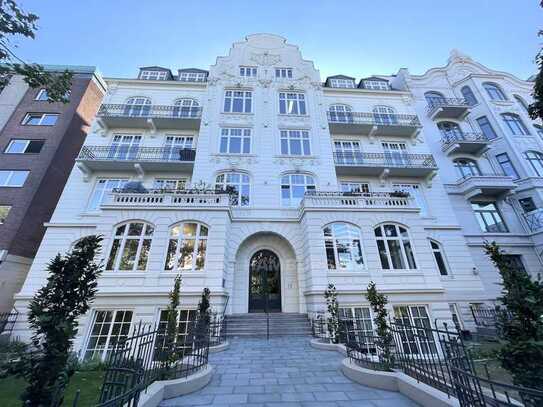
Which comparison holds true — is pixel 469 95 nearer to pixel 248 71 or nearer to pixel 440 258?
Answer: pixel 440 258

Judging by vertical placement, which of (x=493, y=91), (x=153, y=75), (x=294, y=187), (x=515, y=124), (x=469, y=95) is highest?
(x=153, y=75)

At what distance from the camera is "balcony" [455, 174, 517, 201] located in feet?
53.9

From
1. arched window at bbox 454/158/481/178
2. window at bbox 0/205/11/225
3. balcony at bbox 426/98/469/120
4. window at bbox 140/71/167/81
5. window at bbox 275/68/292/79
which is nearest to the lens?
window at bbox 0/205/11/225

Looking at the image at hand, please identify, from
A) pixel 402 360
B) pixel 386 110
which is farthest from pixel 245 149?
pixel 402 360

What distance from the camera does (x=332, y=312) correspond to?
988 cm

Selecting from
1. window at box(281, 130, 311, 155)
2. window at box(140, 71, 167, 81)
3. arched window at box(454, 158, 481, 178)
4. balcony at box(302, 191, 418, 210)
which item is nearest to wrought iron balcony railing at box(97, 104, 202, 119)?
window at box(140, 71, 167, 81)

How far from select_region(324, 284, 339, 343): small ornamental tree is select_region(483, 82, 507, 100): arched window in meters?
23.8

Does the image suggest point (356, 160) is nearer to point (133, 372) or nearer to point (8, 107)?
point (133, 372)

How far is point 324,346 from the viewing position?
842 cm

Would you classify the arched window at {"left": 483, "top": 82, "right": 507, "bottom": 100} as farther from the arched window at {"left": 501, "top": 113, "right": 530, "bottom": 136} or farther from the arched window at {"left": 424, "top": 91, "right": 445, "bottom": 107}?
the arched window at {"left": 424, "top": 91, "right": 445, "bottom": 107}

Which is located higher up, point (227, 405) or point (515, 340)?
point (515, 340)

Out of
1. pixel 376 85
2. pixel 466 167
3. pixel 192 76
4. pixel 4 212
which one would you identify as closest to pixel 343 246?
pixel 466 167

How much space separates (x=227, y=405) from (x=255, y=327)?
269 inches

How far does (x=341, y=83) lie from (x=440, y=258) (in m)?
17.4
